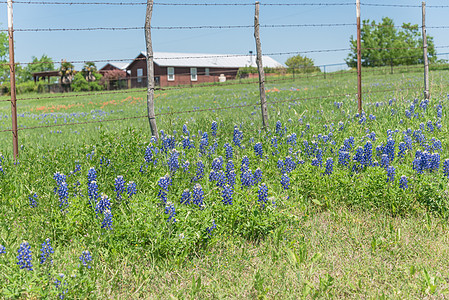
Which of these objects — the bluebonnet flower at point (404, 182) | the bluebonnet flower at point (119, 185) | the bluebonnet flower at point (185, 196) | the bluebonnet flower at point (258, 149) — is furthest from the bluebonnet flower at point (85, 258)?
the bluebonnet flower at point (404, 182)

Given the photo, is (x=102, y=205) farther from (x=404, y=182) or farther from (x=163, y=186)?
(x=404, y=182)

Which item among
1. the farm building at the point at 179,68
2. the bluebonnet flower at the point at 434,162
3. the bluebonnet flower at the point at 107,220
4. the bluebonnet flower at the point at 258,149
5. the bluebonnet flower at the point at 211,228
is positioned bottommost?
the bluebonnet flower at the point at 211,228

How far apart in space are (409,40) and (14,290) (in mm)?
72509

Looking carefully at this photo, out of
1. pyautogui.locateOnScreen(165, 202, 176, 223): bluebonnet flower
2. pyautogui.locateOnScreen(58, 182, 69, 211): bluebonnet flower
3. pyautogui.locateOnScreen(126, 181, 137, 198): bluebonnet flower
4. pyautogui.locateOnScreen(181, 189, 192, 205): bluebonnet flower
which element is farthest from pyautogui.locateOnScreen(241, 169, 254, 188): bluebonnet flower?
pyautogui.locateOnScreen(58, 182, 69, 211): bluebonnet flower

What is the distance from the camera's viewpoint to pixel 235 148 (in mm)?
6766

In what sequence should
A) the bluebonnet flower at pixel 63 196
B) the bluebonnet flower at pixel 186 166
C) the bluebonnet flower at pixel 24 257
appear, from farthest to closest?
the bluebonnet flower at pixel 186 166 < the bluebonnet flower at pixel 63 196 < the bluebonnet flower at pixel 24 257

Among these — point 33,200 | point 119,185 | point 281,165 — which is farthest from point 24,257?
point 281,165

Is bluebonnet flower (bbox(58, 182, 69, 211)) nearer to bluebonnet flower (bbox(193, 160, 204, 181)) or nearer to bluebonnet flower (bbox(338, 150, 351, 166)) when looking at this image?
bluebonnet flower (bbox(193, 160, 204, 181))

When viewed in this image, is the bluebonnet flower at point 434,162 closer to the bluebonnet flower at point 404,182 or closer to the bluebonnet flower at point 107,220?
the bluebonnet flower at point 404,182

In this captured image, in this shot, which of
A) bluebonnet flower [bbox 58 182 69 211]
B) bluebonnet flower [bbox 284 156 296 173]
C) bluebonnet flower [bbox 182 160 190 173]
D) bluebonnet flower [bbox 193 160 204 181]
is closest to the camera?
bluebonnet flower [bbox 58 182 69 211]

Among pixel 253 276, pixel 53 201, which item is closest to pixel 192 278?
pixel 253 276

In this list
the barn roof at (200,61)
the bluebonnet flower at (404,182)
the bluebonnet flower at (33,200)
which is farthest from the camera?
the barn roof at (200,61)

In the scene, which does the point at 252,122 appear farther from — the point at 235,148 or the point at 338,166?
the point at 338,166

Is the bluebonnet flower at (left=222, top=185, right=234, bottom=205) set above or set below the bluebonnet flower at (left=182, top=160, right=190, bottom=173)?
below
